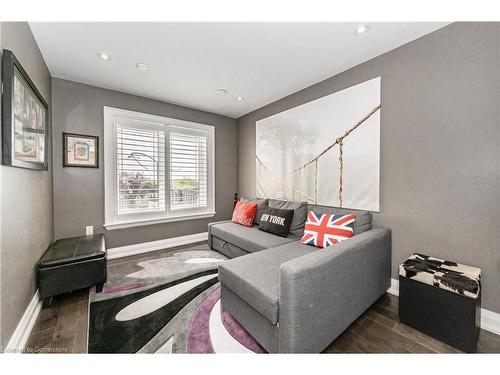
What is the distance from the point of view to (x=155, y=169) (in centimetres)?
327

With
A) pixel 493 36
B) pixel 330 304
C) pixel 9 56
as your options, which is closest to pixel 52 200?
pixel 9 56

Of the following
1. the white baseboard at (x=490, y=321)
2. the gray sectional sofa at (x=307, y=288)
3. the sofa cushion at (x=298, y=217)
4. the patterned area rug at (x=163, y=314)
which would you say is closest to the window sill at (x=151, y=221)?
the patterned area rug at (x=163, y=314)

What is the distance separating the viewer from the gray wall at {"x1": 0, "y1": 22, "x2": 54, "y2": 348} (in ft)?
4.14

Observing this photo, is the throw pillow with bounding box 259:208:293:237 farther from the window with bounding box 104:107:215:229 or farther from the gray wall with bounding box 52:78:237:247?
the gray wall with bounding box 52:78:237:247

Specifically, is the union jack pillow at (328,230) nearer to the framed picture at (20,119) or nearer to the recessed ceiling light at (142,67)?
the framed picture at (20,119)

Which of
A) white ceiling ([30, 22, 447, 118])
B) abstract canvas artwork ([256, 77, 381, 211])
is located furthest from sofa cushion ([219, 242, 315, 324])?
white ceiling ([30, 22, 447, 118])

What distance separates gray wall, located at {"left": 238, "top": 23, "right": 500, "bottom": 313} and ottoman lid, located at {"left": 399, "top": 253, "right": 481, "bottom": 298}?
0.19 m

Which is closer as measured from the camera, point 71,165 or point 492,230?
point 492,230

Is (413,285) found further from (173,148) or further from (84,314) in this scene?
(173,148)

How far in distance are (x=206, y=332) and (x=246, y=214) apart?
1760 mm

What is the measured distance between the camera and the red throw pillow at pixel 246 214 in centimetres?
304

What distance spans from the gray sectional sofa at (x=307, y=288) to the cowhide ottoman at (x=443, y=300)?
0.26m

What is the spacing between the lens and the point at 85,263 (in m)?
1.94
